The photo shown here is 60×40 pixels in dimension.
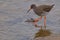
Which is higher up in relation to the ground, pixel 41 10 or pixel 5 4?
pixel 5 4

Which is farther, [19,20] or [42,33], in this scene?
[19,20]

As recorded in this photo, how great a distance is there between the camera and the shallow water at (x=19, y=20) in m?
4.80

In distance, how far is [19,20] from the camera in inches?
212

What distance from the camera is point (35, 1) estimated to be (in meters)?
6.60

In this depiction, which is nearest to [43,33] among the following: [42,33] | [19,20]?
[42,33]

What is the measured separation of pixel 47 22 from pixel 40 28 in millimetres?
339

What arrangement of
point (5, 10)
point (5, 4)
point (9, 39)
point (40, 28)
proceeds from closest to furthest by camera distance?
point (9, 39)
point (40, 28)
point (5, 10)
point (5, 4)

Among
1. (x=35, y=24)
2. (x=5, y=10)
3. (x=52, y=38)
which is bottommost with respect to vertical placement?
(x=52, y=38)

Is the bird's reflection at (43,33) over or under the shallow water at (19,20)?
under

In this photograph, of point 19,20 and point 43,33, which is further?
point 19,20

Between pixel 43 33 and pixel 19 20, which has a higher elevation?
pixel 19 20

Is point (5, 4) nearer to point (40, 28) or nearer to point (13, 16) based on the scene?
point (13, 16)

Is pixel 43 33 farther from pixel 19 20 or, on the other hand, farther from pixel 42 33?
pixel 19 20

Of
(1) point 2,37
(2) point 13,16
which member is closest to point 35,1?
(2) point 13,16
